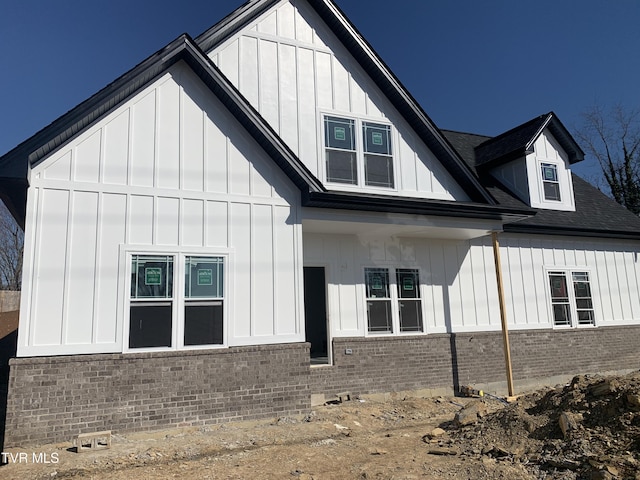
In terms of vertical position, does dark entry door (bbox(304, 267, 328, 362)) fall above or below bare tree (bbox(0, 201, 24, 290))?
below

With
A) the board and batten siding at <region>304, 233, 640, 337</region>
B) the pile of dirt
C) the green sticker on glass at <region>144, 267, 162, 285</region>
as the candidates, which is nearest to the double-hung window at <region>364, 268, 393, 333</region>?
the board and batten siding at <region>304, 233, 640, 337</region>

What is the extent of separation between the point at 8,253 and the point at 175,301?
43.6 metres

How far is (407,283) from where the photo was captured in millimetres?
11312

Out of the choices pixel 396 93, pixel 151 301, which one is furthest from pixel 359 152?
pixel 151 301

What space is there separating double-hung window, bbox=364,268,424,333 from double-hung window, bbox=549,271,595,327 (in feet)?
14.1

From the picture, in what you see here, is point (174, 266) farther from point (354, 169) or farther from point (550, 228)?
point (550, 228)

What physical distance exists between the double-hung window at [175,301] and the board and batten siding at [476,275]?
110 inches

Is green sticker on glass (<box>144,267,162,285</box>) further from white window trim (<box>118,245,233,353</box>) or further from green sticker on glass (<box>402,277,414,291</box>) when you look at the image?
green sticker on glass (<box>402,277,414,291</box>)

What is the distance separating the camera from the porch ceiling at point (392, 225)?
9.48 m

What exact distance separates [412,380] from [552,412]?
4117 mm

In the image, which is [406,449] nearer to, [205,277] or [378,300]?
[205,277]

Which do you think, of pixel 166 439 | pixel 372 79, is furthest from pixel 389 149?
pixel 166 439

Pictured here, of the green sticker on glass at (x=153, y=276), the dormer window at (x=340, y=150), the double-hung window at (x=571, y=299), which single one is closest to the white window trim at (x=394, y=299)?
the dormer window at (x=340, y=150)

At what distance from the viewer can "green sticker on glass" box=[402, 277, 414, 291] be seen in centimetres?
1127
